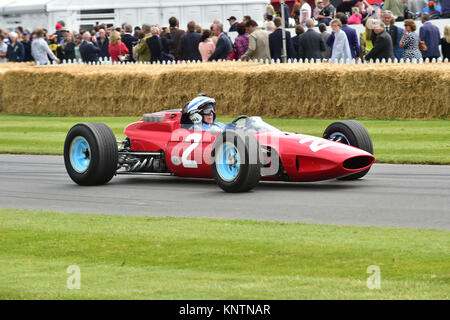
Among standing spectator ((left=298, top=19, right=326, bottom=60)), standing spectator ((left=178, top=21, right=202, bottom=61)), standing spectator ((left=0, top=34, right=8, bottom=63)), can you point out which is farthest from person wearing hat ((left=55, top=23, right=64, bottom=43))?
standing spectator ((left=298, top=19, right=326, bottom=60))

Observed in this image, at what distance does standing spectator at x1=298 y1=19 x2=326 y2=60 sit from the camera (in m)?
22.0

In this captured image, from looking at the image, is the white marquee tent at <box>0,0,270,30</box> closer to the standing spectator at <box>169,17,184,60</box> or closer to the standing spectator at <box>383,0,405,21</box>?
the standing spectator at <box>169,17,184,60</box>

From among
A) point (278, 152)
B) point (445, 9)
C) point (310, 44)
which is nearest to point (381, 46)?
point (310, 44)

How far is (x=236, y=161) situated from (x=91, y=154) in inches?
86.4

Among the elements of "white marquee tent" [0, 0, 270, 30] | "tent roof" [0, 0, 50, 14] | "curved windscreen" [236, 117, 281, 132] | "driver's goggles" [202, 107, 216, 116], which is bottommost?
"curved windscreen" [236, 117, 281, 132]

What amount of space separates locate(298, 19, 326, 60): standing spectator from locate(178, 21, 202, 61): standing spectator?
10.2ft

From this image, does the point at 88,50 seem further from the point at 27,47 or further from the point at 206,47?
the point at 206,47

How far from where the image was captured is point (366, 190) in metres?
11.3

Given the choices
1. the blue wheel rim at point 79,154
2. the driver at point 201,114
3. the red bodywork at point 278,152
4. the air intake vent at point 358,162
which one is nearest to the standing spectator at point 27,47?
the blue wheel rim at point 79,154

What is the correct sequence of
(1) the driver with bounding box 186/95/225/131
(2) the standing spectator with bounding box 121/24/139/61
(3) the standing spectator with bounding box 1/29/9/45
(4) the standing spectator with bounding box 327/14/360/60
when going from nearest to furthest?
(1) the driver with bounding box 186/95/225/131
(4) the standing spectator with bounding box 327/14/360/60
(2) the standing spectator with bounding box 121/24/139/61
(3) the standing spectator with bounding box 1/29/9/45

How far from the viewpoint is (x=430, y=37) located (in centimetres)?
2100

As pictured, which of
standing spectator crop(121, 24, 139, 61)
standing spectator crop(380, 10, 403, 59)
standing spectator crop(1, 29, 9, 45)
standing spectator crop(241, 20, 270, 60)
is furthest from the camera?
standing spectator crop(1, 29, 9, 45)
